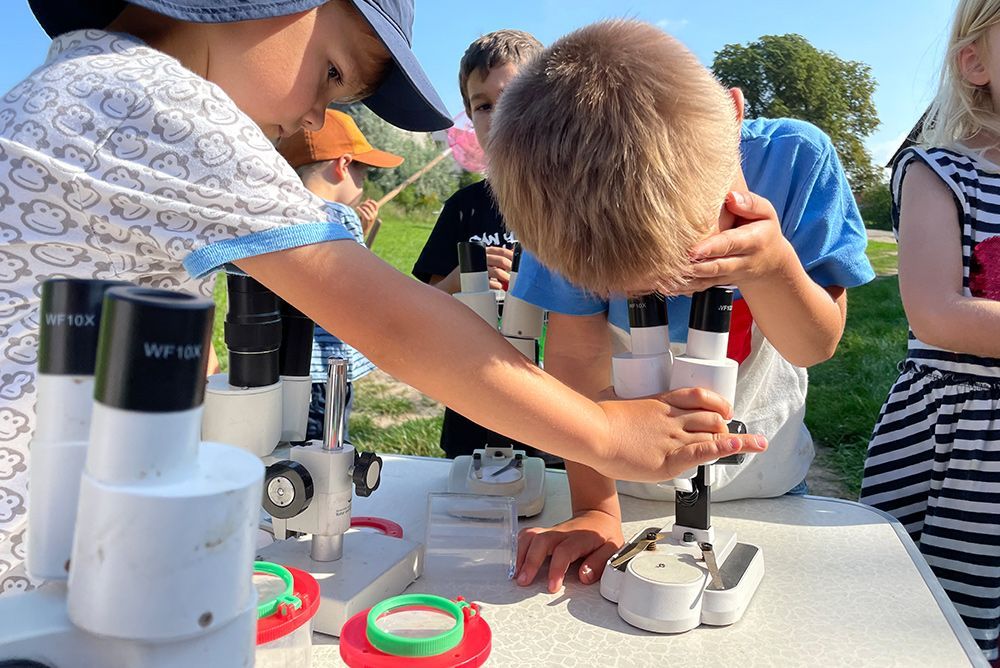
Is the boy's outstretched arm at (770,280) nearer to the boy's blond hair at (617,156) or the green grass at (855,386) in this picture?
the boy's blond hair at (617,156)

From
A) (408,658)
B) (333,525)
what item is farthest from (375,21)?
(408,658)

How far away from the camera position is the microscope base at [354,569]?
711 mm

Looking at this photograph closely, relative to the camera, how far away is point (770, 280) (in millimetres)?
844

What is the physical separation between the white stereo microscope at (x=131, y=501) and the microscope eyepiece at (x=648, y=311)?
524mm

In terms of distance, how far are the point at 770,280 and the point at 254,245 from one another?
1.81 ft

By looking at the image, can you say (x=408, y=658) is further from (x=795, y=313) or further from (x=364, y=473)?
(x=795, y=313)

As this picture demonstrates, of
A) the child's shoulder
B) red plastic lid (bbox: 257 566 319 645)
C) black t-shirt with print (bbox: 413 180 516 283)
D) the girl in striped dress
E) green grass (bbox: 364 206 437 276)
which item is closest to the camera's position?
red plastic lid (bbox: 257 566 319 645)

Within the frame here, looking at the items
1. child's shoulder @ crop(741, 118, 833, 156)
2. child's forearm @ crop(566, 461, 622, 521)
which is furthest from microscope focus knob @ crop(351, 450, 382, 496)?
child's shoulder @ crop(741, 118, 833, 156)

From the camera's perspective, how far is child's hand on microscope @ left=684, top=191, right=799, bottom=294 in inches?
28.6

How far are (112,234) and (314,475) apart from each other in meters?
0.29

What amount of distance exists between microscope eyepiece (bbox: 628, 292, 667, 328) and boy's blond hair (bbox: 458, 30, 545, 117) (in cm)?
127

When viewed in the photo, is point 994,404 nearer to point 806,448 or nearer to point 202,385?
point 806,448

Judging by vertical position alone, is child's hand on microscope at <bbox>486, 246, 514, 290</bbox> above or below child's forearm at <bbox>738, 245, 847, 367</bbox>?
above

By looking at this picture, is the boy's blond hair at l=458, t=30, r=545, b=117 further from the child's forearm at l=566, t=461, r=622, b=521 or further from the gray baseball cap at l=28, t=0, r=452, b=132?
the child's forearm at l=566, t=461, r=622, b=521
